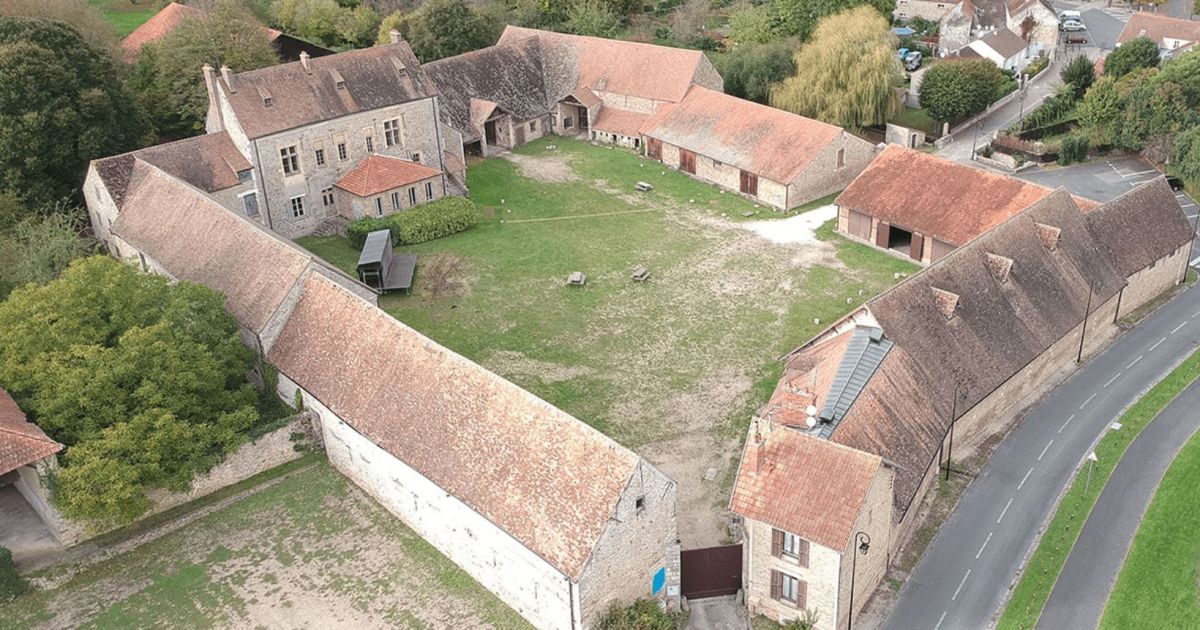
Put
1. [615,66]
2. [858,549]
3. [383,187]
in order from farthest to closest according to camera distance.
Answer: [615,66]
[383,187]
[858,549]

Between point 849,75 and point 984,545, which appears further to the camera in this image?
point 849,75

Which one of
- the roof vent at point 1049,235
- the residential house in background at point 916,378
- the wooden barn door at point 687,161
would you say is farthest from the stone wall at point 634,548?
the wooden barn door at point 687,161

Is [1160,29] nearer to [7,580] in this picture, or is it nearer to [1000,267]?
[1000,267]

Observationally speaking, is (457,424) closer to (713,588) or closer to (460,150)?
(713,588)

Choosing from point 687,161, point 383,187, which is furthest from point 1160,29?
point 383,187

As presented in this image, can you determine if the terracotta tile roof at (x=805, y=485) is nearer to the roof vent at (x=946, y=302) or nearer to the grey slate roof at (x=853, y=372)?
the grey slate roof at (x=853, y=372)

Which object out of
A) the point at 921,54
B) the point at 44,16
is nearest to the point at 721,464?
the point at 44,16

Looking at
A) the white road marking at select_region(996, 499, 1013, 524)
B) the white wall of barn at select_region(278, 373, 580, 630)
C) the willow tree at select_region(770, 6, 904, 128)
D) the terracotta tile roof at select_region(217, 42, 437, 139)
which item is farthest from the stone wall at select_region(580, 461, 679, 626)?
the willow tree at select_region(770, 6, 904, 128)
